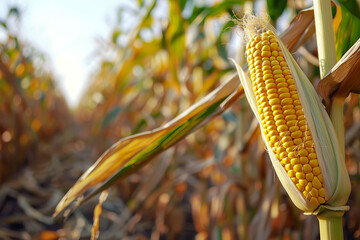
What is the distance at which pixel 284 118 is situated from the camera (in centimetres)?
53

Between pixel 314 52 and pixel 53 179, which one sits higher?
pixel 314 52

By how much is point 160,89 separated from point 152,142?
1485 mm

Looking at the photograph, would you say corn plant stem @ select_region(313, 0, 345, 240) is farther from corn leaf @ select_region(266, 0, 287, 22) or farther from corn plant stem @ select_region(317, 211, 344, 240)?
corn leaf @ select_region(266, 0, 287, 22)

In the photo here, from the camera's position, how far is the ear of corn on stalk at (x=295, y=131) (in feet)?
1.67

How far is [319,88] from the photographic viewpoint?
0.57 meters

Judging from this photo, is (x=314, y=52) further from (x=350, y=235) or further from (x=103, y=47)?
(x=103, y=47)

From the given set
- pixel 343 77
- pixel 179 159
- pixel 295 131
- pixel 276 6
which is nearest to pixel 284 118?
pixel 295 131

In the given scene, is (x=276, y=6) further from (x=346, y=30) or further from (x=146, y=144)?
(x=146, y=144)

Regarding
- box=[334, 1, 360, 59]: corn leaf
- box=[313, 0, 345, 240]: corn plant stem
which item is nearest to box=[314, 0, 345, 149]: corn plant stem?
box=[313, 0, 345, 240]: corn plant stem

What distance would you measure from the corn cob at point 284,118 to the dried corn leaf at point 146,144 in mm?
167

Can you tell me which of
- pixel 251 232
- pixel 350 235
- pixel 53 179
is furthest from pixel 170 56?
pixel 53 179

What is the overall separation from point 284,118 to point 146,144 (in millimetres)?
361

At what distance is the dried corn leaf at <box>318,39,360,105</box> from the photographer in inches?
21.5

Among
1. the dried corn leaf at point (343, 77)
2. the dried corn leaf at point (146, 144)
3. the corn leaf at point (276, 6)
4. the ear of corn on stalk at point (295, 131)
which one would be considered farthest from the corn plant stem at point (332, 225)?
the corn leaf at point (276, 6)
